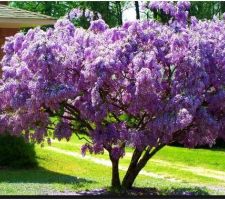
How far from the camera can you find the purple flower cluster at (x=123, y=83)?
40.5 ft

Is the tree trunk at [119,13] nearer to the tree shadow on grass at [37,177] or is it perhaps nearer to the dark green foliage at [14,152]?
the dark green foliage at [14,152]

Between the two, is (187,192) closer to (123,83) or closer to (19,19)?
(123,83)

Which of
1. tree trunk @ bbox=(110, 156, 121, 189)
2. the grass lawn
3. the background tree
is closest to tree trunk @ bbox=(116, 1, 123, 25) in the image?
the background tree

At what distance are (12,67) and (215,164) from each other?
36.2 ft

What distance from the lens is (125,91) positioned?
12844mm

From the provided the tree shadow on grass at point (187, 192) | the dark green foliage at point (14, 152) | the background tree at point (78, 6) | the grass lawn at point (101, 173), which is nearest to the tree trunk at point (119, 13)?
the background tree at point (78, 6)

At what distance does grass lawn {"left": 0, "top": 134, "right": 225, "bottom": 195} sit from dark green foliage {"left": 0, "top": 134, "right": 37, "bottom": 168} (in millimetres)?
442

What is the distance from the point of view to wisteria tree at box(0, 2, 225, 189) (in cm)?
1236

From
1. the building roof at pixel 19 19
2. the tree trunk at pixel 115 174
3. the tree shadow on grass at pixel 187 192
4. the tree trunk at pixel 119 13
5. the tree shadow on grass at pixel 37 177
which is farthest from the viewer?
the tree trunk at pixel 119 13

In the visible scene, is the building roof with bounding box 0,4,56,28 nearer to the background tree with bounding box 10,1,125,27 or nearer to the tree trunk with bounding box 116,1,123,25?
the background tree with bounding box 10,1,125,27

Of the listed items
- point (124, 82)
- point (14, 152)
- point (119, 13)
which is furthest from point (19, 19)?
point (119, 13)

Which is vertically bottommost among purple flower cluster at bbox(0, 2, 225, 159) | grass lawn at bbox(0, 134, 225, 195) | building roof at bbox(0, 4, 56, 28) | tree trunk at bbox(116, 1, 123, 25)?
grass lawn at bbox(0, 134, 225, 195)

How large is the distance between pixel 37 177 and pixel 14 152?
70.8 inches

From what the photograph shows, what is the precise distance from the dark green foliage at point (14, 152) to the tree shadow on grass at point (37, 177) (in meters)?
0.37
